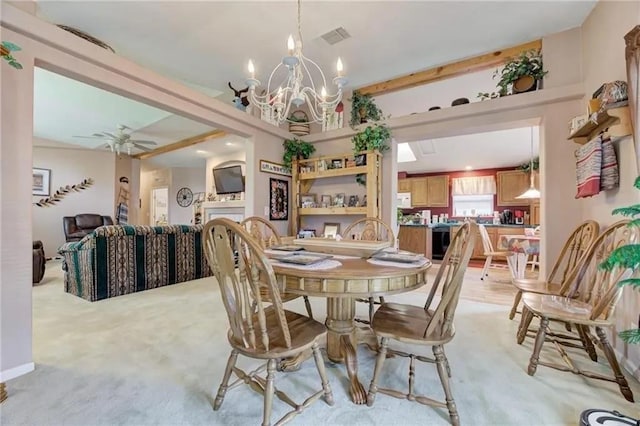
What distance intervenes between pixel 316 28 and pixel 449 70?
6.05ft

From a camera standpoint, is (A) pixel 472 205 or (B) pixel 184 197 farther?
(B) pixel 184 197

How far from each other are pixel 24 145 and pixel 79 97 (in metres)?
3.67

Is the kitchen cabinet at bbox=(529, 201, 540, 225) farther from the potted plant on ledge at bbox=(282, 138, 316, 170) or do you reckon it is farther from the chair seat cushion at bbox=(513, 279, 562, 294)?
the potted plant on ledge at bbox=(282, 138, 316, 170)

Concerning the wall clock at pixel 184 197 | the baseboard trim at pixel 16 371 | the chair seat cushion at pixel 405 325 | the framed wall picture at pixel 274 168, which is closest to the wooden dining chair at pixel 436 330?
the chair seat cushion at pixel 405 325

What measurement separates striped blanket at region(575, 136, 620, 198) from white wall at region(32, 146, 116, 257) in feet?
30.5

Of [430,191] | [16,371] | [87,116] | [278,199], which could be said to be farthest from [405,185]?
[16,371]

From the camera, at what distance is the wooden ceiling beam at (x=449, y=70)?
126 inches

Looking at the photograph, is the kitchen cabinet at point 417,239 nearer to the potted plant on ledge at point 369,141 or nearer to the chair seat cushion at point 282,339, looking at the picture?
the potted plant on ledge at point 369,141

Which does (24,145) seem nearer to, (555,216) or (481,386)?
(481,386)

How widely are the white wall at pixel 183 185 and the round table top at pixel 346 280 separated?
345 inches

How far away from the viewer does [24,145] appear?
5.69 ft

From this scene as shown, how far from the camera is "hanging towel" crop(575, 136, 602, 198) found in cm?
215

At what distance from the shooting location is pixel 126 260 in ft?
11.3

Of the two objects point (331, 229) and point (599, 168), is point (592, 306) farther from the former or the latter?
point (331, 229)
